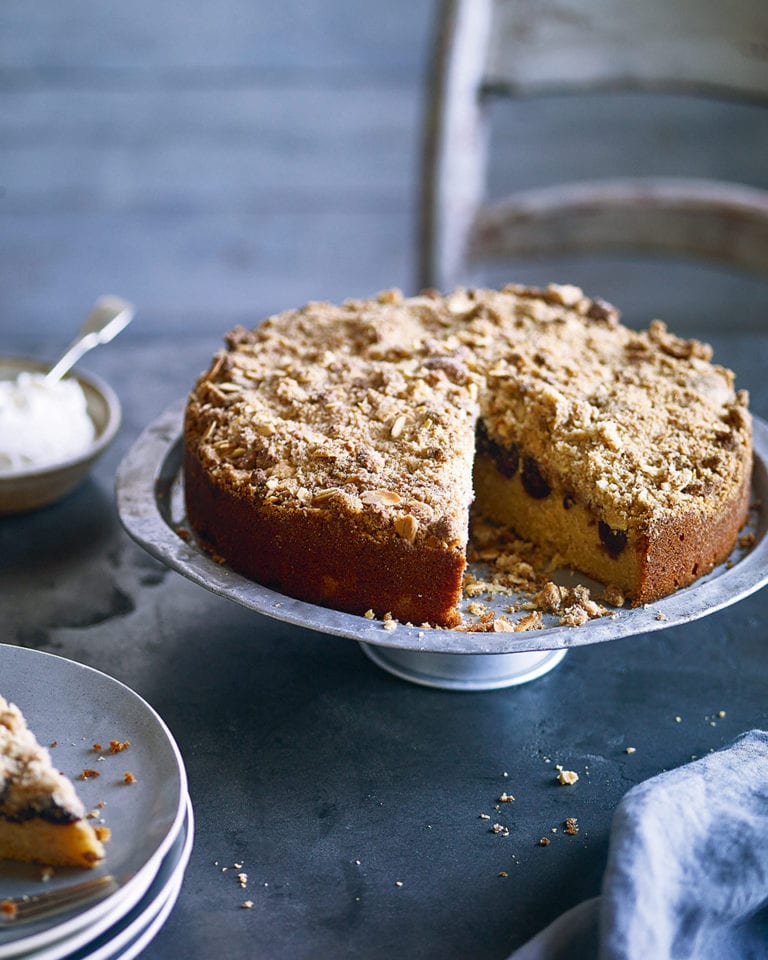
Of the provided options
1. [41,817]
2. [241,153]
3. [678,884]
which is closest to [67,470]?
[41,817]

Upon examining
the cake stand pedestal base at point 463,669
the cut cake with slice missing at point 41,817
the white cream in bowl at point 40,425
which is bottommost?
the cake stand pedestal base at point 463,669

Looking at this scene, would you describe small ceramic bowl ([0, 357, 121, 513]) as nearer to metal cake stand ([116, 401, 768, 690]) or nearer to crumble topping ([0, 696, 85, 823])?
metal cake stand ([116, 401, 768, 690])

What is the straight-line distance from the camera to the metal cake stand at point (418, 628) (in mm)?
1438

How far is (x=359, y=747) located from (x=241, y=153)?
143 inches

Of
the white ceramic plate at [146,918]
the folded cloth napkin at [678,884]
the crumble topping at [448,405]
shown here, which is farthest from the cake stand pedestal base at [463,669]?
the white ceramic plate at [146,918]

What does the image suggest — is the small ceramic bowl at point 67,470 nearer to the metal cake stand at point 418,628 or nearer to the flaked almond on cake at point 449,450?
the metal cake stand at point 418,628

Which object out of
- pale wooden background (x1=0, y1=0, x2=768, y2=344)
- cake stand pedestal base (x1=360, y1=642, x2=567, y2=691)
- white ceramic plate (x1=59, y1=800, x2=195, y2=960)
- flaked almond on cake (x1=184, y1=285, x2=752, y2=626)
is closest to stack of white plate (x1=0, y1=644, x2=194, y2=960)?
white ceramic plate (x1=59, y1=800, x2=195, y2=960)

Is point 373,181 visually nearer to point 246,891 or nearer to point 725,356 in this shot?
point 725,356

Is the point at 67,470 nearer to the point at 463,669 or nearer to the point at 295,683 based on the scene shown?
the point at 295,683

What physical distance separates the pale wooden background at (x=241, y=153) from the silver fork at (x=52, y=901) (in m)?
3.87

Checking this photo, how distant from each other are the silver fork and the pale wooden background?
3874mm

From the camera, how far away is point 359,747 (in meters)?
1.54

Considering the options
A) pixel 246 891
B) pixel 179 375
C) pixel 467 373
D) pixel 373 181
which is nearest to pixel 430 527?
pixel 467 373

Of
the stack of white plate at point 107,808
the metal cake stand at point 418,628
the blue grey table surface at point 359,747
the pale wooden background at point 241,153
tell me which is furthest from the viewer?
the pale wooden background at point 241,153
